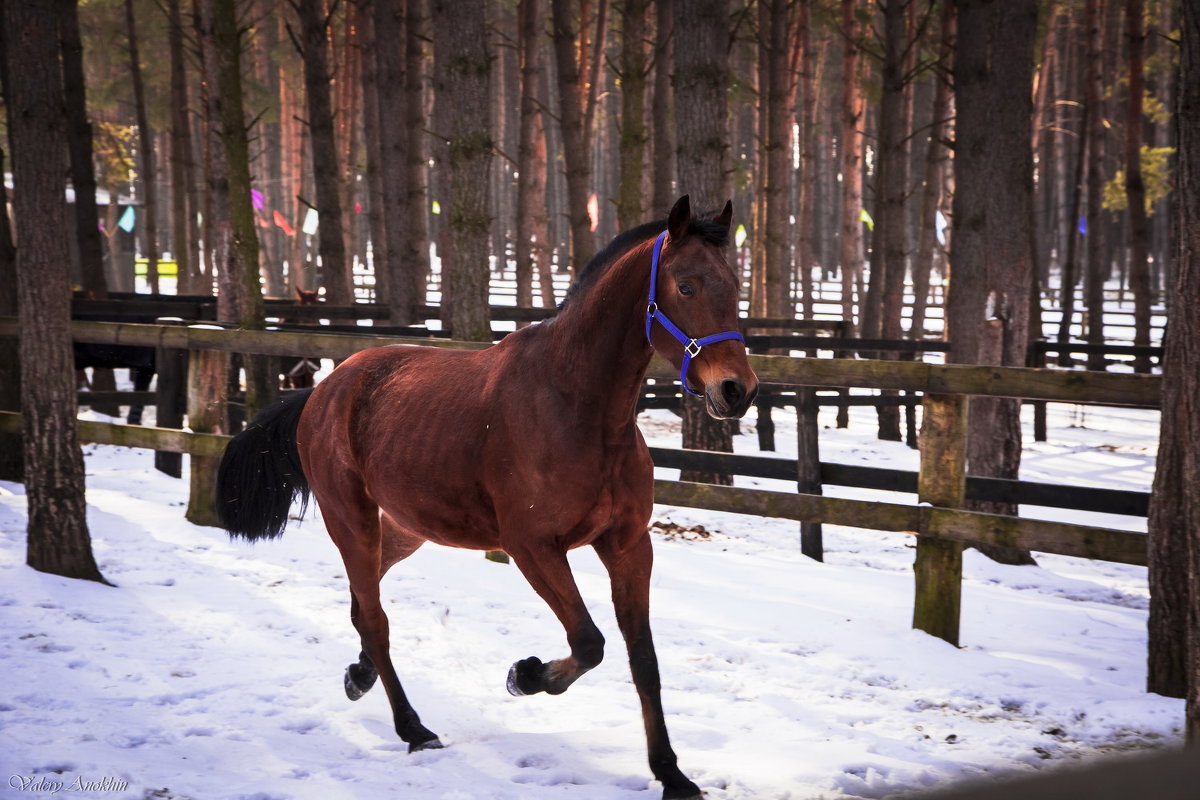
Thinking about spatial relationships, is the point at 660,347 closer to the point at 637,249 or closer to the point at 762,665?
the point at 637,249

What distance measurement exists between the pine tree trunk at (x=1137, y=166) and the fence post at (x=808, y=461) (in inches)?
413

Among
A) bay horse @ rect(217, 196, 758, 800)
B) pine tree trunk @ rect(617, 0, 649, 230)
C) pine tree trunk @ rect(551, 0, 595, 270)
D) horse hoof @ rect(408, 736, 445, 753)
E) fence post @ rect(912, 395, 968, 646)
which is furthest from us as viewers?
pine tree trunk @ rect(551, 0, 595, 270)

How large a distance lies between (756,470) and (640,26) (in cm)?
824

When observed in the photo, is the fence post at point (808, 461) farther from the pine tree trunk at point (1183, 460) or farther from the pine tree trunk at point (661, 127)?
the pine tree trunk at point (661, 127)

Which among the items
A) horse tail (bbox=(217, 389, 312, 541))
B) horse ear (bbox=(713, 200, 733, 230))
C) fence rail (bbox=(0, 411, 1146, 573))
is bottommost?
fence rail (bbox=(0, 411, 1146, 573))

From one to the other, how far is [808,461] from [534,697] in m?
3.20

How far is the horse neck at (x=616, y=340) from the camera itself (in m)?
3.73

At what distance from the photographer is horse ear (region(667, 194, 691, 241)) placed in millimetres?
3482

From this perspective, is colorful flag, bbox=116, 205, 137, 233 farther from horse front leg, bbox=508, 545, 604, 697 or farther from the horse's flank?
horse front leg, bbox=508, 545, 604, 697

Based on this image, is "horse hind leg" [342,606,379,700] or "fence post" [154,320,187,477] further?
"fence post" [154,320,187,477]

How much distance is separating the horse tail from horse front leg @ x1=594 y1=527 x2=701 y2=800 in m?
1.98

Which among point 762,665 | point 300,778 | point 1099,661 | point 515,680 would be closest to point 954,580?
point 1099,661

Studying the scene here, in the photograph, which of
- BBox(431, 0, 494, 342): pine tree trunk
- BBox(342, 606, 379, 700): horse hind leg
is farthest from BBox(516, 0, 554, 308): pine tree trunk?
BBox(342, 606, 379, 700): horse hind leg

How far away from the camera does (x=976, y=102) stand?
9.20 m
